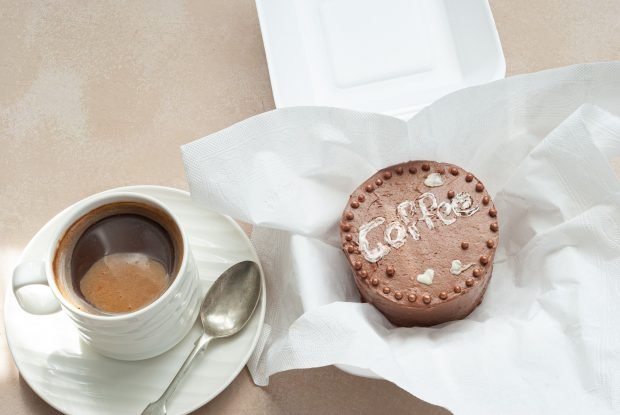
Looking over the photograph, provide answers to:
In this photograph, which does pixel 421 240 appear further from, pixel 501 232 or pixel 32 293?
pixel 32 293

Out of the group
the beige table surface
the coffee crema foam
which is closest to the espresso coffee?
the coffee crema foam

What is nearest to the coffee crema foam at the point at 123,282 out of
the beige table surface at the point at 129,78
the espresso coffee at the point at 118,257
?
the espresso coffee at the point at 118,257

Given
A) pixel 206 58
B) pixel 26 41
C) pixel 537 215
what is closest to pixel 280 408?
pixel 537 215

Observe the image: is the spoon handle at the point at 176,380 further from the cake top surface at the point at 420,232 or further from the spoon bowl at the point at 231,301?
the cake top surface at the point at 420,232

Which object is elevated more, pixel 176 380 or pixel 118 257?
pixel 118 257

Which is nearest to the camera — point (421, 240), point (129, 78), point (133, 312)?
point (133, 312)

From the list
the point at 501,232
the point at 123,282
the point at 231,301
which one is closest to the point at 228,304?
the point at 231,301

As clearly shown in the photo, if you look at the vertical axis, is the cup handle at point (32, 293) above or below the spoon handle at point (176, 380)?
above
